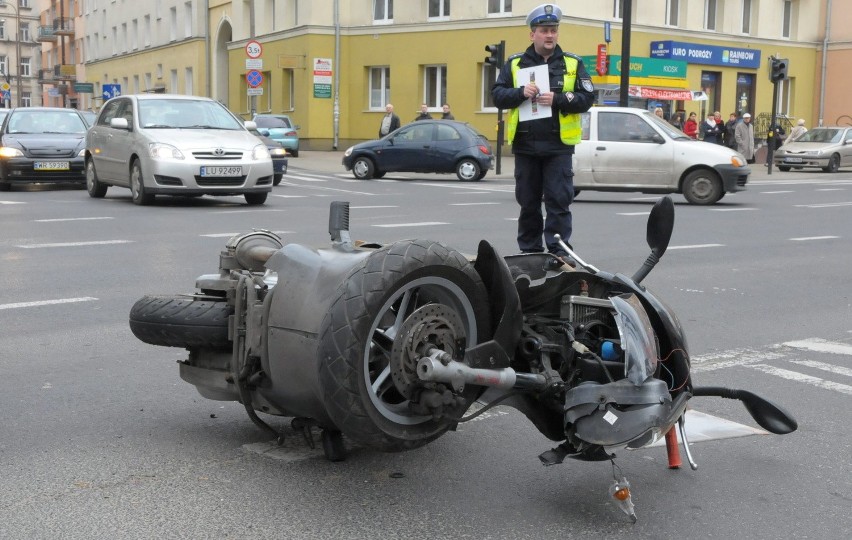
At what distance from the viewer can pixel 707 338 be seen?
22.3 feet

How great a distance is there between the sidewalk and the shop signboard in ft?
16.7

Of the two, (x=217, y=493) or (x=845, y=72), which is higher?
(x=845, y=72)

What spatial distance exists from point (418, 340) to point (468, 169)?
22.0m

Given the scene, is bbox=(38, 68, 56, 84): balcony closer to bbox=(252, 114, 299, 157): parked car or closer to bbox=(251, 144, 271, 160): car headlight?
bbox=(252, 114, 299, 157): parked car

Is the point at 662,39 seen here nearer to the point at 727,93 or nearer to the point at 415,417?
the point at 727,93

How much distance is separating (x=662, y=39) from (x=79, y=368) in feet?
129

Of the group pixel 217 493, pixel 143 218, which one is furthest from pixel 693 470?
pixel 143 218

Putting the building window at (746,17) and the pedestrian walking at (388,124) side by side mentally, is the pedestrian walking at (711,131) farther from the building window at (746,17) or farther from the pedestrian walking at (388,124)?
the building window at (746,17)

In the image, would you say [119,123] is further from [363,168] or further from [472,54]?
[472,54]

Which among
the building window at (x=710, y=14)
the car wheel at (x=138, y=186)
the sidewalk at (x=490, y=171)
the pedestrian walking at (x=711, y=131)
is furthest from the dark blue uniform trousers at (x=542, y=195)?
the building window at (x=710, y=14)

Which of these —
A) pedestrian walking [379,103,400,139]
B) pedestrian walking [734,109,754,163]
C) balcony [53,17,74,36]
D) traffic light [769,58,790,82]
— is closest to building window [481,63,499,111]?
pedestrian walking [379,103,400,139]

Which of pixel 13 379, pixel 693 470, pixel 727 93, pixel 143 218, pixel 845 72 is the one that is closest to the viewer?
pixel 693 470

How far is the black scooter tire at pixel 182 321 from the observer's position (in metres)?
4.01

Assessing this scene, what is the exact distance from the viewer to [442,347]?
11.9 feet
